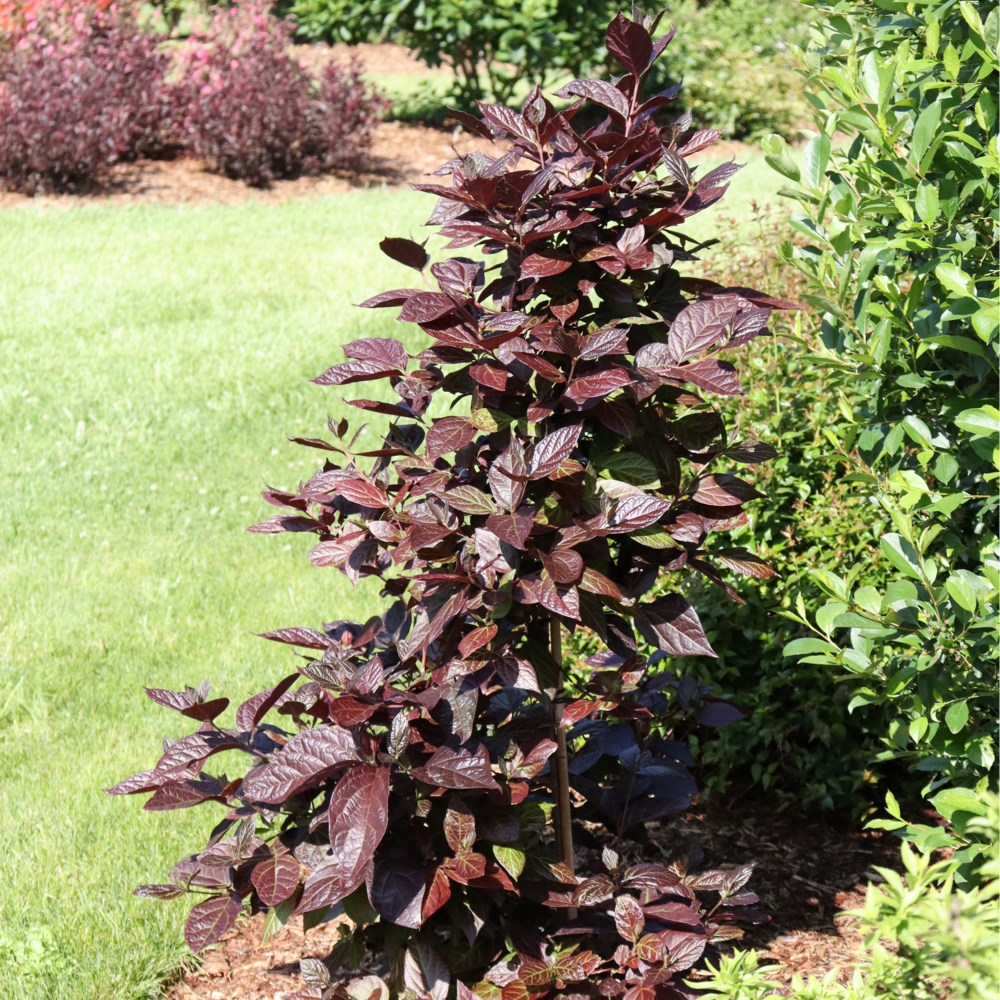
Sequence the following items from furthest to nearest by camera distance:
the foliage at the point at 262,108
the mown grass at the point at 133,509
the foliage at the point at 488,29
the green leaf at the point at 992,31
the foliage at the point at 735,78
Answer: the foliage at the point at 735,78 < the foliage at the point at 488,29 < the foliage at the point at 262,108 < the mown grass at the point at 133,509 < the green leaf at the point at 992,31

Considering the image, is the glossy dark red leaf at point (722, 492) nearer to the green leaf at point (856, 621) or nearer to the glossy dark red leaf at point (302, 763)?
the green leaf at point (856, 621)

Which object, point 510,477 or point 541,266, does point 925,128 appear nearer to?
point 541,266

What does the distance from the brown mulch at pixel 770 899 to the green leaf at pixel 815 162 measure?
1.49m

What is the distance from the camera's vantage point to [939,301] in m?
2.22

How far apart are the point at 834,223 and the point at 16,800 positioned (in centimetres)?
292

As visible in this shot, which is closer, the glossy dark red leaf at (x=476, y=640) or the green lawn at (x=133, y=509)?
the glossy dark red leaf at (x=476, y=640)

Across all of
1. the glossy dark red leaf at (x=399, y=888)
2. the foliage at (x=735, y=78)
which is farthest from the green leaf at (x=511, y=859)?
the foliage at (x=735, y=78)

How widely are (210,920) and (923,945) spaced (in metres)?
1.38

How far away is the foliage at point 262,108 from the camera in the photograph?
445 inches

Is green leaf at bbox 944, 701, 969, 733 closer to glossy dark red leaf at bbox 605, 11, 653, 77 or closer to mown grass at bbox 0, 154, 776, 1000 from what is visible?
glossy dark red leaf at bbox 605, 11, 653, 77

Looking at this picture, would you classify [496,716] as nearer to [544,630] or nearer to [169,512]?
[544,630]

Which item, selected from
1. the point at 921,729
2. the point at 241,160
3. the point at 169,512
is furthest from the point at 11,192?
the point at 921,729

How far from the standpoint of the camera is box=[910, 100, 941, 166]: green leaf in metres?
1.99

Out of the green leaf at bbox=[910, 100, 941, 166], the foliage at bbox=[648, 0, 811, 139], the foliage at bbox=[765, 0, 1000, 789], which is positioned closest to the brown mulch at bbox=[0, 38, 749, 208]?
the foliage at bbox=[648, 0, 811, 139]
